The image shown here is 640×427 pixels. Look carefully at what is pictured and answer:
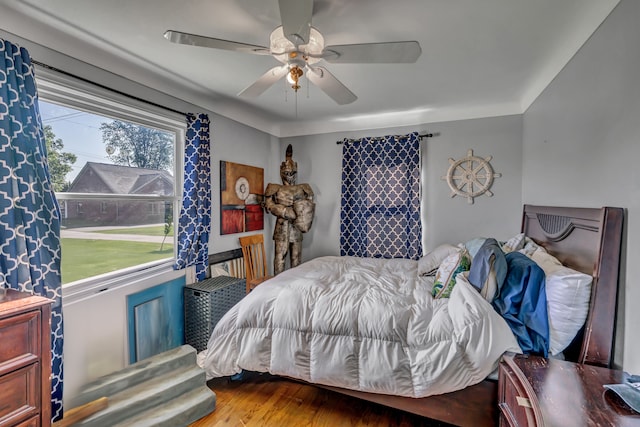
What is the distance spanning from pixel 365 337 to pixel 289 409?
0.79 m

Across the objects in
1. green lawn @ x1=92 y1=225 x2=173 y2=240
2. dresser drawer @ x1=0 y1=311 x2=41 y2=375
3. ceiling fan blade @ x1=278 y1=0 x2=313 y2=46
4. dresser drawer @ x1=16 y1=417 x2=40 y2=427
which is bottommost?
dresser drawer @ x1=16 y1=417 x2=40 y2=427

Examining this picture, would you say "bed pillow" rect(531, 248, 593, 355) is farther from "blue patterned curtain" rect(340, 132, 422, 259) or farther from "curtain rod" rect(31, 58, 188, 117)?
"curtain rod" rect(31, 58, 188, 117)

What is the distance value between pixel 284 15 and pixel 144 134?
1.76 meters

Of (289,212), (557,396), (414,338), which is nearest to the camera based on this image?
(557,396)

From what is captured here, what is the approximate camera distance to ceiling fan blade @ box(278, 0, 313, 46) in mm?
1116

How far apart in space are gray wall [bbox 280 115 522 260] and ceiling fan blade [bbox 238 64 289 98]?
203 centimetres

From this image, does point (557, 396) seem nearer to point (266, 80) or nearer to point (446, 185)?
point (266, 80)

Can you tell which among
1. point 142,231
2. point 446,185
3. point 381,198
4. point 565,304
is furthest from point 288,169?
point 565,304

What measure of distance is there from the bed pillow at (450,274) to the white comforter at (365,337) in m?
0.07

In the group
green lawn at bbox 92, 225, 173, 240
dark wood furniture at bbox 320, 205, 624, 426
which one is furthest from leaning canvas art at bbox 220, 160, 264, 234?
dark wood furniture at bbox 320, 205, 624, 426

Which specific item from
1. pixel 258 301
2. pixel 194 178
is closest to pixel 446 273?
pixel 258 301

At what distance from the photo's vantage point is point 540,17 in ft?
5.19

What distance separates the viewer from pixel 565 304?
1371 millimetres

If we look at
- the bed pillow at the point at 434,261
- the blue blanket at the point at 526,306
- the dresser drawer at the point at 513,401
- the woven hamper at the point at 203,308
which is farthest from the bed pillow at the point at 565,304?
the woven hamper at the point at 203,308
